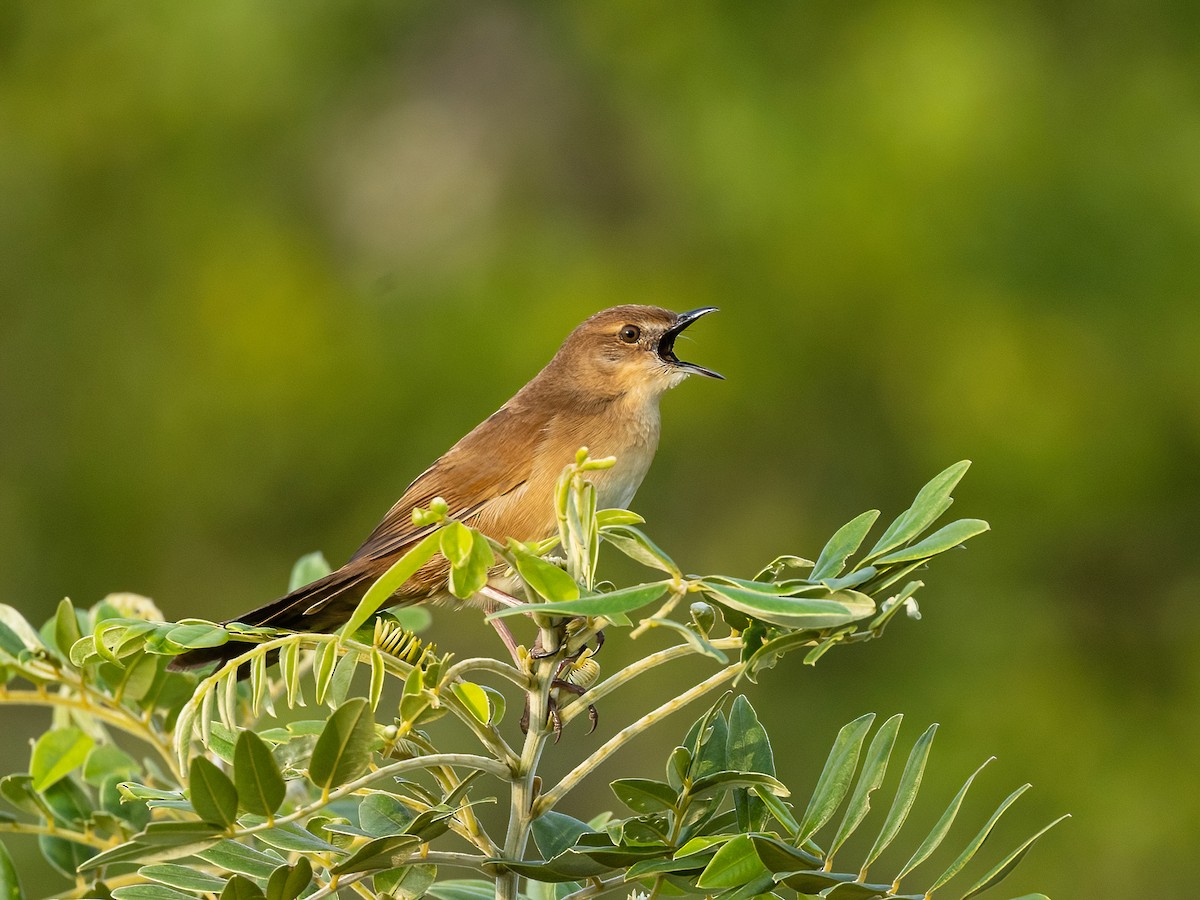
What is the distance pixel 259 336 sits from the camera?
11.1 m

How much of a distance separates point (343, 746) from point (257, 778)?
0.10 m

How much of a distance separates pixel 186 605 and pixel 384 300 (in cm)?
275

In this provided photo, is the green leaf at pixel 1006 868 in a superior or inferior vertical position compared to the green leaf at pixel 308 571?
inferior

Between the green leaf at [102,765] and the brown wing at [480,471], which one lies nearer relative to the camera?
the green leaf at [102,765]

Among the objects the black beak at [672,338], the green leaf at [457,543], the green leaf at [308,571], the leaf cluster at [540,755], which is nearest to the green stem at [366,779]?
the leaf cluster at [540,755]

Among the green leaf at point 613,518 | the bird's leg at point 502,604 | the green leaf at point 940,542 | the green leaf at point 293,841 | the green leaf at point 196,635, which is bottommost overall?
the bird's leg at point 502,604

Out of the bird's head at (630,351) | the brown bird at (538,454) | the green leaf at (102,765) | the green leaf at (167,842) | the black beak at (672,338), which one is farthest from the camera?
the black beak at (672,338)

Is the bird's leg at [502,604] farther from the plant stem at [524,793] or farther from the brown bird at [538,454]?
the plant stem at [524,793]

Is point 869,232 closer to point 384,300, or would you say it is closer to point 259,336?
point 384,300

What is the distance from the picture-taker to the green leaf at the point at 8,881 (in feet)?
6.61

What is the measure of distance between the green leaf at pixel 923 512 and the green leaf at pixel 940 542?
3 cm

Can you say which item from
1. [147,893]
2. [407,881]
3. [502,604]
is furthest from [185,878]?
[502,604]

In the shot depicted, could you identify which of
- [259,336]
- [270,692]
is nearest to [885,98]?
[259,336]

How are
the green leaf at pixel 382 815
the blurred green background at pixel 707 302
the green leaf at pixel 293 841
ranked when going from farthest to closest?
the blurred green background at pixel 707 302 < the green leaf at pixel 382 815 < the green leaf at pixel 293 841
